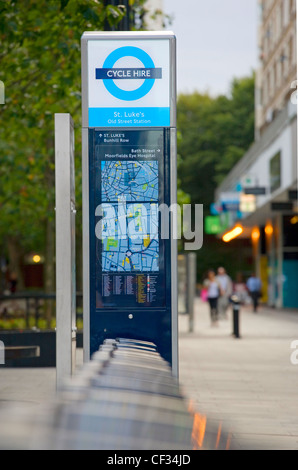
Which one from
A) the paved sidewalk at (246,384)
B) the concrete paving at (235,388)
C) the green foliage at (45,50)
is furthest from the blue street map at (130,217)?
the green foliage at (45,50)

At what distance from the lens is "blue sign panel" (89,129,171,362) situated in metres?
7.35

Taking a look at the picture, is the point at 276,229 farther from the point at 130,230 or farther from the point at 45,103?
the point at 130,230

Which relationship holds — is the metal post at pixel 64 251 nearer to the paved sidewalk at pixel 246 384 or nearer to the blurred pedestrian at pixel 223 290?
the paved sidewalk at pixel 246 384

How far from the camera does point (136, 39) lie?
7.34 m

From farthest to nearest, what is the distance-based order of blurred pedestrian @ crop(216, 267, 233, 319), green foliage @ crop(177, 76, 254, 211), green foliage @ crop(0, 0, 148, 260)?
green foliage @ crop(177, 76, 254, 211)
blurred pedestrian @ crop(216, 267, 233, 319)
green foliage @ crop(0, 0, 148, 260)

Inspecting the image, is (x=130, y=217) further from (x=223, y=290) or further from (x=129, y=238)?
(x=223, y=290)

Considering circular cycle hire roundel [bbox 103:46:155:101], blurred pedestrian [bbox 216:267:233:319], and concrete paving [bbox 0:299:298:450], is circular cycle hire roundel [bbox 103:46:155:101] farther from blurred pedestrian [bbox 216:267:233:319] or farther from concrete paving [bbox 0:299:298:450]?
blurred pedestrian [bbox 216:267:233:319]

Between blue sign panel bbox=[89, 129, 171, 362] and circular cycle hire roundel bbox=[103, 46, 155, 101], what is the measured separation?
31 cm

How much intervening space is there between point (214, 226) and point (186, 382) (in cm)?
4393

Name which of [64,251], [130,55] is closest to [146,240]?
[64,251]

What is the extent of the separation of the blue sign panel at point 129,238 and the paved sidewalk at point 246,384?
3.28 feet

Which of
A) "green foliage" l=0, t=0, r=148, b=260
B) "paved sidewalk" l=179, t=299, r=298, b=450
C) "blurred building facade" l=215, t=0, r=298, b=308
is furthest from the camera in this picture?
"blurred building facade" l=215, t=0, r=298, b=308

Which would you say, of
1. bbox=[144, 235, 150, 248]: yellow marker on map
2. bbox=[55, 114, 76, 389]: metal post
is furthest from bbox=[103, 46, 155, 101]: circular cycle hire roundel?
bbox=[144, 235, 150, 248]: yellow marker on map
